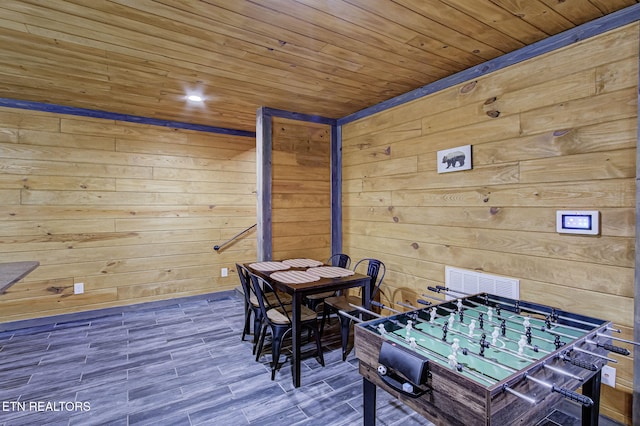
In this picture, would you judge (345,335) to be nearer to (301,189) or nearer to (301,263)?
(301,263)

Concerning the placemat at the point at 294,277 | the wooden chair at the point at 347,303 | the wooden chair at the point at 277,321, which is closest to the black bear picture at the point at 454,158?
the wooden chair at the point at 347,303

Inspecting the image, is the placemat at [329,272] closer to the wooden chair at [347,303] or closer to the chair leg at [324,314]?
the wooden chair at [347,303]

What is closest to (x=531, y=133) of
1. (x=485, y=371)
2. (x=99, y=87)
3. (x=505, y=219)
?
(x=505, y=219)

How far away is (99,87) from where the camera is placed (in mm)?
3027

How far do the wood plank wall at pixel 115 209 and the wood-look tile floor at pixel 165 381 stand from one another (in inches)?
22.3

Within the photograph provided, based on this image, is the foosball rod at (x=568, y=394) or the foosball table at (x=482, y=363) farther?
the foosball table at (x=482, y=363)

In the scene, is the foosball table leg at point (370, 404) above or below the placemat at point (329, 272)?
below

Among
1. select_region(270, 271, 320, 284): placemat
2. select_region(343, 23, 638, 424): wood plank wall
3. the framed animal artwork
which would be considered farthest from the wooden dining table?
the framed animal artwork

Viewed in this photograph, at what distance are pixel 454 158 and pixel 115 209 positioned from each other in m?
3.90

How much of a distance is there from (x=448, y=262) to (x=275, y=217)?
1923 mm

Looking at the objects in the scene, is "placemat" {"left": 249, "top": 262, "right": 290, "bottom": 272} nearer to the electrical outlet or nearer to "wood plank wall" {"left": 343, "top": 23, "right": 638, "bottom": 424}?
"wood plank wall" {"left": 343, "top": 23, "right": 638, "bottom": 424}

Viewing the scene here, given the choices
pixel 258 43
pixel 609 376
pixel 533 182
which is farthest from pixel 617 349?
pixel 258 43

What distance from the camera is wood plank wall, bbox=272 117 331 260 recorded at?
376 cm

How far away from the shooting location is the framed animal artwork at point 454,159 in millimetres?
2617
